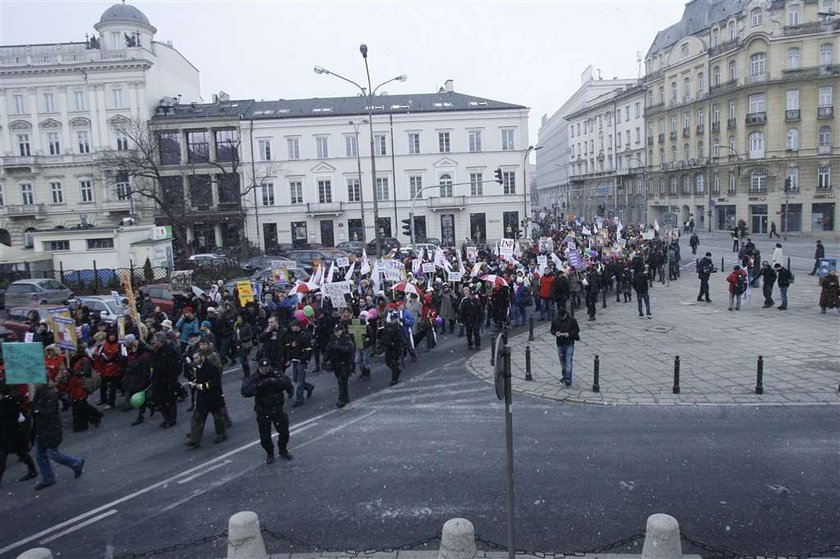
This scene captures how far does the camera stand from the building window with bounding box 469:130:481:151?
2173 inches

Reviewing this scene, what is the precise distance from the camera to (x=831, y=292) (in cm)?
1792

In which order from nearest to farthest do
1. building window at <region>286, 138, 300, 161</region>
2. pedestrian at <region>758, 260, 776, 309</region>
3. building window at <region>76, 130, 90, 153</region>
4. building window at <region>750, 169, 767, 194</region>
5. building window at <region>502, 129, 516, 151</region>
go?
pedestrian at <region>758, 260, 776, 309</region>
building window at <region>750, 169, 767, 194</region>
building window at <region>286, 138, 300, 161</region>
building window at <region>502, 129, 516, 151</region>
building window at <region>76, 130, 90, 153</region>

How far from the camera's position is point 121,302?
870 inches

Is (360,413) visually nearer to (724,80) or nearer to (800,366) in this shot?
(800,366)

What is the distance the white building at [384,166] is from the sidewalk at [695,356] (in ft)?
118

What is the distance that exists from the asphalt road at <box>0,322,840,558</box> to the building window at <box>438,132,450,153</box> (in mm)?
46111

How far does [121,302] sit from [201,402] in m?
14.2

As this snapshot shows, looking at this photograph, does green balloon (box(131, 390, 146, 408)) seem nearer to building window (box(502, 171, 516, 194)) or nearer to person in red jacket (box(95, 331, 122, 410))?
person in red jacket (box(95, 331, 122, 410))

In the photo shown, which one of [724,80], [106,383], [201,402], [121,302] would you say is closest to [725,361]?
[201,402]

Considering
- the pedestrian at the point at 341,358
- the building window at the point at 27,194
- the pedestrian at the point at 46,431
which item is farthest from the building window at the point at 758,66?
the building window at the point at 27,194

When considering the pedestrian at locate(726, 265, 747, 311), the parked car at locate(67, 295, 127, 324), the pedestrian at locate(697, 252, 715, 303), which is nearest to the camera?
the pedestrian at locate(726, 265, 747, 311)

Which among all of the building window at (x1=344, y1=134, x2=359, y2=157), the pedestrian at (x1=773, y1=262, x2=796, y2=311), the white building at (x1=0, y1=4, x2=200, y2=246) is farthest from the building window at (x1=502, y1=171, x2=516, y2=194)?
the pedestrian at (x1=773, y1=262, x2=796, y2=311)

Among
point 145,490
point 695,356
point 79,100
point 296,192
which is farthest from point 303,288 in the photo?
Answer: point 79,100

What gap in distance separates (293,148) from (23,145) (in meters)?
25.7
